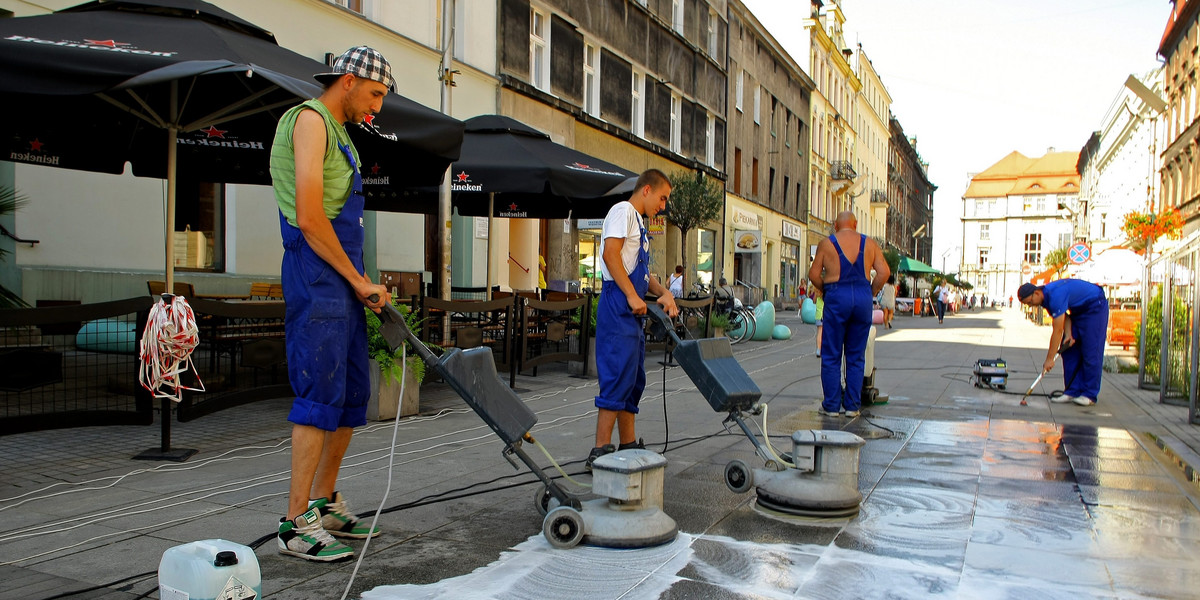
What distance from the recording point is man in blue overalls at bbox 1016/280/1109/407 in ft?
28.0

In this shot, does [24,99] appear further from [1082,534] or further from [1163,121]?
[1163,121]

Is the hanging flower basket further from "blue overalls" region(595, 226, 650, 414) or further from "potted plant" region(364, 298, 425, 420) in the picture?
"blue overalls" region(595, 226, 650, 414)

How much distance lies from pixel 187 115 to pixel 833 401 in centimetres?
582

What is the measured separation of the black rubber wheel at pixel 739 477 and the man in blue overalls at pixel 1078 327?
5.52 metres

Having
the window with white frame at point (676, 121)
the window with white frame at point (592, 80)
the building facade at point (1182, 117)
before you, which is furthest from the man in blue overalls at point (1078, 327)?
the building facade at point (1182, 117)

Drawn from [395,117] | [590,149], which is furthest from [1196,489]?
[590,149]

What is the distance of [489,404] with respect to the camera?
10.8 feet

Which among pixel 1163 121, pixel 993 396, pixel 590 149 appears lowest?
pixel 993 396

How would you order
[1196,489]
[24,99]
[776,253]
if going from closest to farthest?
[1196,489]
[24,99]
[776,253]

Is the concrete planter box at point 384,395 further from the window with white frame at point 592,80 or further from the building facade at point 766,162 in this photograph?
the building facade at point 766,162

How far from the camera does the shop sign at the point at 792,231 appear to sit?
42.8m

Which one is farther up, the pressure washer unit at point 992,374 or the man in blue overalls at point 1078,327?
the man in blue overalls at point 1078,327

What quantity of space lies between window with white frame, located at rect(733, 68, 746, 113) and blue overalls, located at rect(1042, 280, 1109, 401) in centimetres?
2626

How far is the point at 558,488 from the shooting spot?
356 cm
